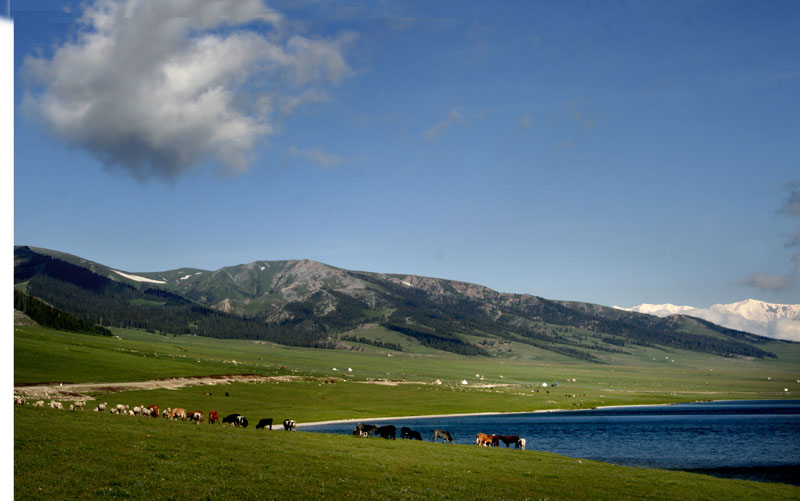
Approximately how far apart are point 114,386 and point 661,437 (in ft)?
→ 158

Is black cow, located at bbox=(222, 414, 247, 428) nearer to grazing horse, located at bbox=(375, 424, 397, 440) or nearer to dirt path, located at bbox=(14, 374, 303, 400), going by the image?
grazing horse, located at bbox=(375, 424, 397, 440)

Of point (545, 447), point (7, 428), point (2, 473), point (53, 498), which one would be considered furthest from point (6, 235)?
point (545, 447)

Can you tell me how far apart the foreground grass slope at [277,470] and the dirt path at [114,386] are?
68.9 ft

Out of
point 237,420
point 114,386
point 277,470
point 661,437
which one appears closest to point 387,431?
point 237,420

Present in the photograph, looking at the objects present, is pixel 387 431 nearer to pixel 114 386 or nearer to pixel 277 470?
pixel 277 470

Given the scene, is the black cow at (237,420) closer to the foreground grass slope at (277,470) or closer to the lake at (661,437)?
the foreground grass slope at (277,470)

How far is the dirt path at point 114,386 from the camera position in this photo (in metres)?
41.7

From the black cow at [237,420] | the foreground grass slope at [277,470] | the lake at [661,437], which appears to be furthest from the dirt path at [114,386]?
the foreground grass slope at [277,470]

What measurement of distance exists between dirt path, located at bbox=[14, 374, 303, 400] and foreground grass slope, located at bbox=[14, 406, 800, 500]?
2099 centimetres

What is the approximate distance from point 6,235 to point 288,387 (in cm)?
6263

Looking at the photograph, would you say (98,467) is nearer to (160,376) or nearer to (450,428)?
(450,428)

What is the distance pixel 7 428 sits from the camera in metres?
9.69

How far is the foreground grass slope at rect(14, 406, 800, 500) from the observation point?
12766mm

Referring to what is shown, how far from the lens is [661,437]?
142 feet
